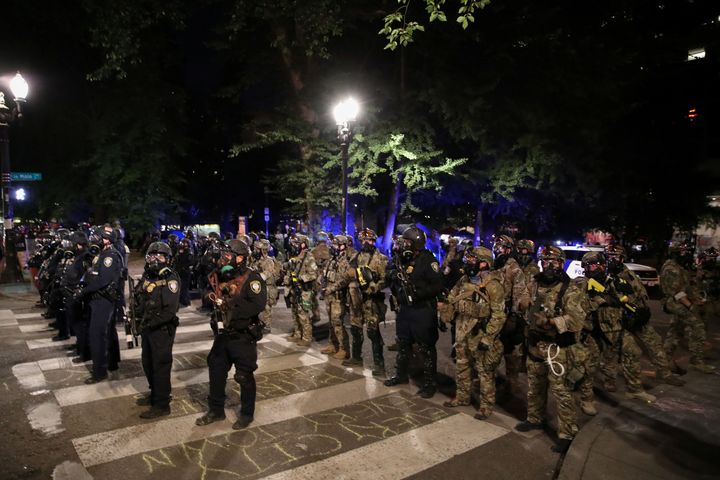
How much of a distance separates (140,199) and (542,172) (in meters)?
19.0

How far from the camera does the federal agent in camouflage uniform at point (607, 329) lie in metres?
5.68

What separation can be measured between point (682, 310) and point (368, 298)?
5464mm

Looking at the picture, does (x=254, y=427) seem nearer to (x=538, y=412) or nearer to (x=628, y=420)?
(x=538, y=412)

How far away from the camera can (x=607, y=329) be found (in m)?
6.40

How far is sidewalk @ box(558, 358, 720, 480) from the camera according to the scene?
14.9 ft

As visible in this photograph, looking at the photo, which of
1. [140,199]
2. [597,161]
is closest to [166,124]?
[140,199]

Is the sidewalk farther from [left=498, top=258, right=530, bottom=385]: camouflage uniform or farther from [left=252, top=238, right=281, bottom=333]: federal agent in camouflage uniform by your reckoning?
[left=252, top=238, right=281, bottom=333]: federal agent in camouflage uniform

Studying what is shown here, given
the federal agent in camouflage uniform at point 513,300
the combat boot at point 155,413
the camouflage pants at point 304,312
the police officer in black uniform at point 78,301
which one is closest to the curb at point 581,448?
the federal agent in camouflage uniform at point 513,300

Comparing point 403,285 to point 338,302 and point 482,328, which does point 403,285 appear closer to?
point 482,328

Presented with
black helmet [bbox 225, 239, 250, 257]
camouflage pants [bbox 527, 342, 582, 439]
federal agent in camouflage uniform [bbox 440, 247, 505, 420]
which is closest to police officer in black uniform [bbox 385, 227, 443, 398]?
federal agent in camouflage uniform [bbox 440, 247, 505, 420]

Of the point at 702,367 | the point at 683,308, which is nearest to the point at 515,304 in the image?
the point at 683,308

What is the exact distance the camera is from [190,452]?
4.78m

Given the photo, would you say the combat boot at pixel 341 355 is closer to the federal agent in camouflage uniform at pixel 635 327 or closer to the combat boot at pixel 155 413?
the combat boot at pixel 155 413

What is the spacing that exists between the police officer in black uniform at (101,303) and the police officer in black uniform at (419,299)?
413cm
